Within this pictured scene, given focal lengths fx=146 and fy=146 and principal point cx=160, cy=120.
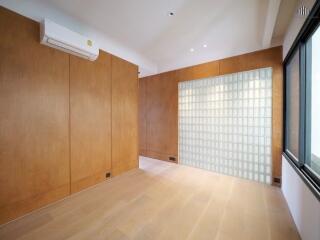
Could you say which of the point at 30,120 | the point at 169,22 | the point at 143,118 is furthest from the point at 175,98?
the point at 30,120

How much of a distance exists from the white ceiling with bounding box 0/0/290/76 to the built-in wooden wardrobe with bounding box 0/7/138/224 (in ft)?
1.44

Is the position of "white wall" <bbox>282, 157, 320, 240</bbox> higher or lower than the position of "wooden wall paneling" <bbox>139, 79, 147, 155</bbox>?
lower

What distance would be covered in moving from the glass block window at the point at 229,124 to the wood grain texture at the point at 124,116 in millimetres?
1224

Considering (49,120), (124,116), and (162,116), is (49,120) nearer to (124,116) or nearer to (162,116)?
(124,116)

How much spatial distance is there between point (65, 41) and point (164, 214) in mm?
2671

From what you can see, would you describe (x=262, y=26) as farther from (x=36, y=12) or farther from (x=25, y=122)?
(x=25, y=122)

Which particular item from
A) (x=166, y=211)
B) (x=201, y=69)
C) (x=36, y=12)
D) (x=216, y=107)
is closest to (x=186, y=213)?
(x=166, y=211)

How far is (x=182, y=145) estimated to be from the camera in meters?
3.81

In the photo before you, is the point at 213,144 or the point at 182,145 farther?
the point at 182,145

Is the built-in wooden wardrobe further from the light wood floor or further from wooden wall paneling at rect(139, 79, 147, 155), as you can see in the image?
wooden wall paneling at rect(139, 79, 147, 155)

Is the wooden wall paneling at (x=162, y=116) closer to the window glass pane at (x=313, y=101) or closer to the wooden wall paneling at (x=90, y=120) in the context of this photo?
the wooden wall paneling at (x=90, y=120)

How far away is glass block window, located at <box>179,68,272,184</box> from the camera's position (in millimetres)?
2725

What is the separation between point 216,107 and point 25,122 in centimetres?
331

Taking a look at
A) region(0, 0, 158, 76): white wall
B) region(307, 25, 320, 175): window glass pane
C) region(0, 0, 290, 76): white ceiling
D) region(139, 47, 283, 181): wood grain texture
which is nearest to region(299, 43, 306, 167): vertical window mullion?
region(307, 25, 320, 175): window glass pane
